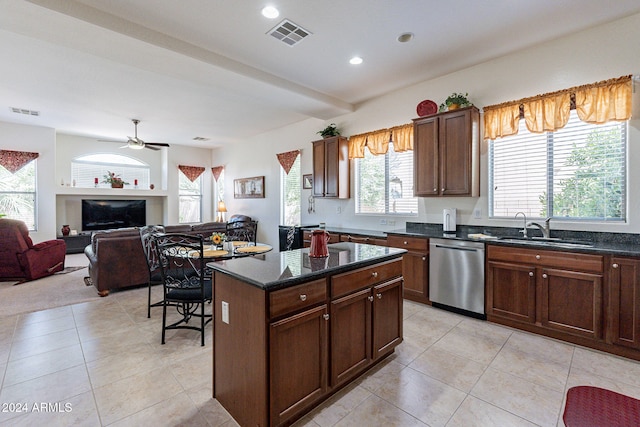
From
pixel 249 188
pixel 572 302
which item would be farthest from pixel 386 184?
pixel 249 188

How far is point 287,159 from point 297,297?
Result: 5.22 meters

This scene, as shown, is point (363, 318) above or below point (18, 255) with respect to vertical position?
below

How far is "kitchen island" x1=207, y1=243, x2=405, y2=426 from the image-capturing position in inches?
64.6

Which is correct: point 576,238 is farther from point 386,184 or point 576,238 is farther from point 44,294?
point 44,294

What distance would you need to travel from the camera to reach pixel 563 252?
9.22 ft

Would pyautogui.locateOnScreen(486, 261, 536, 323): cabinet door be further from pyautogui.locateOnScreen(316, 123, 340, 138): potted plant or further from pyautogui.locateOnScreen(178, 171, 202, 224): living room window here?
pyautogui.locateOnScreen(178, 171, 202, 224): living room window

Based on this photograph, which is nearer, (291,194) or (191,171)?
(291,194)

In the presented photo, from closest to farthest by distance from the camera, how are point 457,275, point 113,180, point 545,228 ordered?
point 545,228 → point 457,275 → point 113,180

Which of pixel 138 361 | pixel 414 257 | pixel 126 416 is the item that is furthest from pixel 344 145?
pixel 126 416

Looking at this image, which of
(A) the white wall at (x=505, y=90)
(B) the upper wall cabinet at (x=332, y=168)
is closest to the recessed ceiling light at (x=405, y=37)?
(A) the white wall at (x=505, y=90)

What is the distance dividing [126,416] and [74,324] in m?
2.05

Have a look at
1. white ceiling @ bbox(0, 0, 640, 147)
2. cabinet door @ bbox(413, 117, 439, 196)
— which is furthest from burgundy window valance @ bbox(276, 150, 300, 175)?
cabinet door @ bbox(413, 117, 439, 196)

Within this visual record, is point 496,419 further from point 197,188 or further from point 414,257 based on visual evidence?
point 197,188

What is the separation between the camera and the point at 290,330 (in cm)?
172
